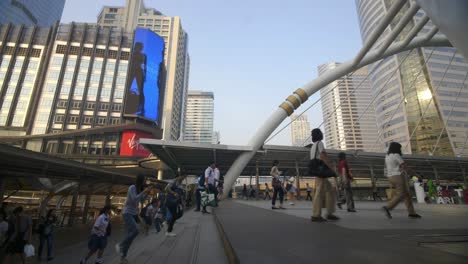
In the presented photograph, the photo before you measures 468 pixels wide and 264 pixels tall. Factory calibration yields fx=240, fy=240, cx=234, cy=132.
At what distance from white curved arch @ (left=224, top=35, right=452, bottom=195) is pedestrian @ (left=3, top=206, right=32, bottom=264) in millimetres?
16214

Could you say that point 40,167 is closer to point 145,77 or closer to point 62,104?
point 145,77

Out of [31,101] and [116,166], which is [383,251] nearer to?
[116,166]

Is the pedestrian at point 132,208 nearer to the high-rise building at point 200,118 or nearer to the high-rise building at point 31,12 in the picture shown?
the high-rise building at point 31,12

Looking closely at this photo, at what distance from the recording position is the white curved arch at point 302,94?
21.6 meters

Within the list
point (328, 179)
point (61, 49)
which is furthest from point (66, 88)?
point (328, 179)

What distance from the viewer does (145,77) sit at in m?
55.3

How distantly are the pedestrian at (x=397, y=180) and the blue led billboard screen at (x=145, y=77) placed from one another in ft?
176

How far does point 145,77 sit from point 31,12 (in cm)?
6272

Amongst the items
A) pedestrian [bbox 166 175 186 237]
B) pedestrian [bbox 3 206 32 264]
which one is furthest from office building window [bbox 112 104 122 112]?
pedestrian [bbox 166 175 186 237]

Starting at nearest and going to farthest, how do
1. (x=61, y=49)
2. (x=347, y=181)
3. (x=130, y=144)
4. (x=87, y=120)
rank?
(x=347, y=181), (x=130, y=144), (x=87, y=120), (x=61, y=49)

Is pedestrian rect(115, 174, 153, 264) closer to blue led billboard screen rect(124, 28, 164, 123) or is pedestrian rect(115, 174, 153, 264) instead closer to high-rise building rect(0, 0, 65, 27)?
blue led billboard screen rect(124, 28, 164, 123)

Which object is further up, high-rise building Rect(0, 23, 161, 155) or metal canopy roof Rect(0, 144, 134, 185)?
high-rise building Rect(0, 23, 161, 155)

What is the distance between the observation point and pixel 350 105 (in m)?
130

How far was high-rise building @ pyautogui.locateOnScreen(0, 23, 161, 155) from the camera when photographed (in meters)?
51.1
